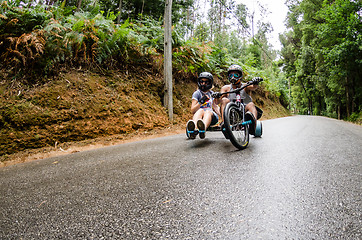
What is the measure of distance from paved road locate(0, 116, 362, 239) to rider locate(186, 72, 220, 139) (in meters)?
0.89

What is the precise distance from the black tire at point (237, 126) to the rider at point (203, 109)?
562mm

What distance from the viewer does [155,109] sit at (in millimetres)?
→ 7566

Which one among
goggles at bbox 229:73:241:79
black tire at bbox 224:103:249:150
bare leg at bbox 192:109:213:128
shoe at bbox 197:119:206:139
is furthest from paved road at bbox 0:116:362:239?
goggles at bbox 229:73:241:79

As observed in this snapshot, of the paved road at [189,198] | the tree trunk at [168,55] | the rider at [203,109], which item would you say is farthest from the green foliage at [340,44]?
the paved road at [189,198]

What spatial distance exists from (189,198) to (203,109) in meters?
2.95

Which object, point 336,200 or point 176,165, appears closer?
point 336,200

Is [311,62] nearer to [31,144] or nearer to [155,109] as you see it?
[155,109]

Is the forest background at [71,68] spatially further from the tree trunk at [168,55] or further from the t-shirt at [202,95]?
the t-shirt at [202,95]

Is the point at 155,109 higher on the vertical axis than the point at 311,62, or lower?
lower

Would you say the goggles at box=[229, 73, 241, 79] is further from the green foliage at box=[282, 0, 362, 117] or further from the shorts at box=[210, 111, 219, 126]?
the green foliage at box=[282, 0, 362, 117]

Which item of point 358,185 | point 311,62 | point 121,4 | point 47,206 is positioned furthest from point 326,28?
point 47,206

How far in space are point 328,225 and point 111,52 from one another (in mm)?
7207

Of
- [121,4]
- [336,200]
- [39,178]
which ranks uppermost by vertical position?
[121,4]

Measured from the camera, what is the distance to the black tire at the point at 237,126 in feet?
11.7
